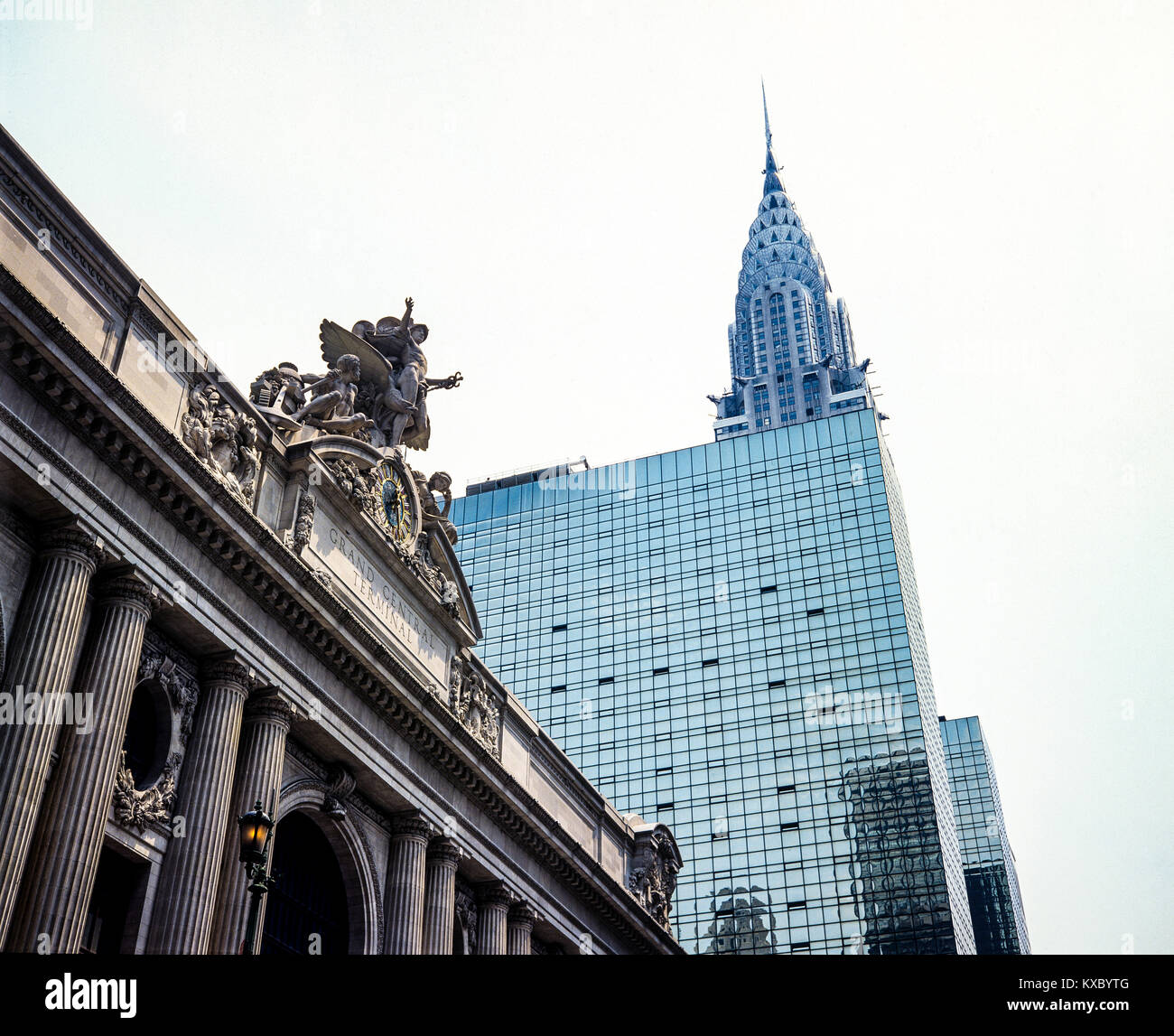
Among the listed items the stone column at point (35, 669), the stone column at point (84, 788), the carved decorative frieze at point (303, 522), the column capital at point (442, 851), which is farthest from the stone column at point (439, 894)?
the stone column at point (35, 669)

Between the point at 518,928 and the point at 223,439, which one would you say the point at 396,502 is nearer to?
the point at 223,439

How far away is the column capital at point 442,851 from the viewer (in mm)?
34000

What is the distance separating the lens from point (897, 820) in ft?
302

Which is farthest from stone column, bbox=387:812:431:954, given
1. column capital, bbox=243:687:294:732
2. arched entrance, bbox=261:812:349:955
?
column capital, bbox=243:687:294:732

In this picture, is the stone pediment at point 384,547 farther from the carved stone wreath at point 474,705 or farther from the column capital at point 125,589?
the column capital at point 125,589

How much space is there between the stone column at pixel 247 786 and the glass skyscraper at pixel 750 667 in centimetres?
6959

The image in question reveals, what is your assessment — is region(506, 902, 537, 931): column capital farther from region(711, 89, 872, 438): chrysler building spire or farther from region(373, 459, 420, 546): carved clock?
region(711, 89, 872, 438): chrysler building spire

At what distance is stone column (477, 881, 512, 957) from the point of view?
119 feet

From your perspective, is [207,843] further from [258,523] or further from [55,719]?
[258,523]

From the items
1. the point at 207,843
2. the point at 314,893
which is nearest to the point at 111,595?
the point at 207,843

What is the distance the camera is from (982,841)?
158m

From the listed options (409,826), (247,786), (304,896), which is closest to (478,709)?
(409,826)

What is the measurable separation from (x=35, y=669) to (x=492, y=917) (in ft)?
62.4

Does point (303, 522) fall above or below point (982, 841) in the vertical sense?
below
